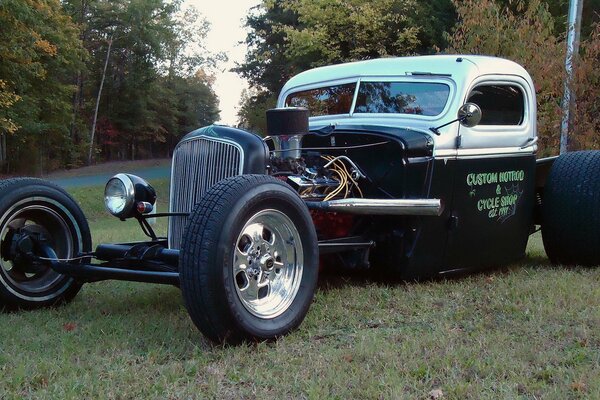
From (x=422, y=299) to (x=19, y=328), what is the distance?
252 cm

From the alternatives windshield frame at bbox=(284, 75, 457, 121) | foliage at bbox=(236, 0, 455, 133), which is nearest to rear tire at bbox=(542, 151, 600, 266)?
windshield frame at bbox=(284, 75, 457, 121)

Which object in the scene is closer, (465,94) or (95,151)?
(465,94)

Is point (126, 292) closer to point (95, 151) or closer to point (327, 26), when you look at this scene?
point (327, 26)

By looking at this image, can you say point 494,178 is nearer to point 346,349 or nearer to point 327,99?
point 327,99

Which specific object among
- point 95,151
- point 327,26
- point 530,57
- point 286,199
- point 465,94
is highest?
point 327,26

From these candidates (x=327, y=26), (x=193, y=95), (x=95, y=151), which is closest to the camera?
(x=327, y=26)

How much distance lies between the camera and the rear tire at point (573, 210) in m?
5.55

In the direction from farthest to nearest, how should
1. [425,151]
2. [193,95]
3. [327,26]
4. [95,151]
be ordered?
[193,95]
[95,151]
[327,26]
[425,151]

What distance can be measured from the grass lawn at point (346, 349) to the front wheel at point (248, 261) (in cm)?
15

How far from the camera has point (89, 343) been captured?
11.7ft

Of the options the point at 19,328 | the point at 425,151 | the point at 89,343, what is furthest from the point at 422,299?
the point at 19,328

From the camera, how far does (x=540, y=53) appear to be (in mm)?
14461

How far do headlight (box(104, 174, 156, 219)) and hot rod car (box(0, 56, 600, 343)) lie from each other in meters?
0.01

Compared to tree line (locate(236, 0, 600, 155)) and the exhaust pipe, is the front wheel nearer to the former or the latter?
the exhaust pipe
